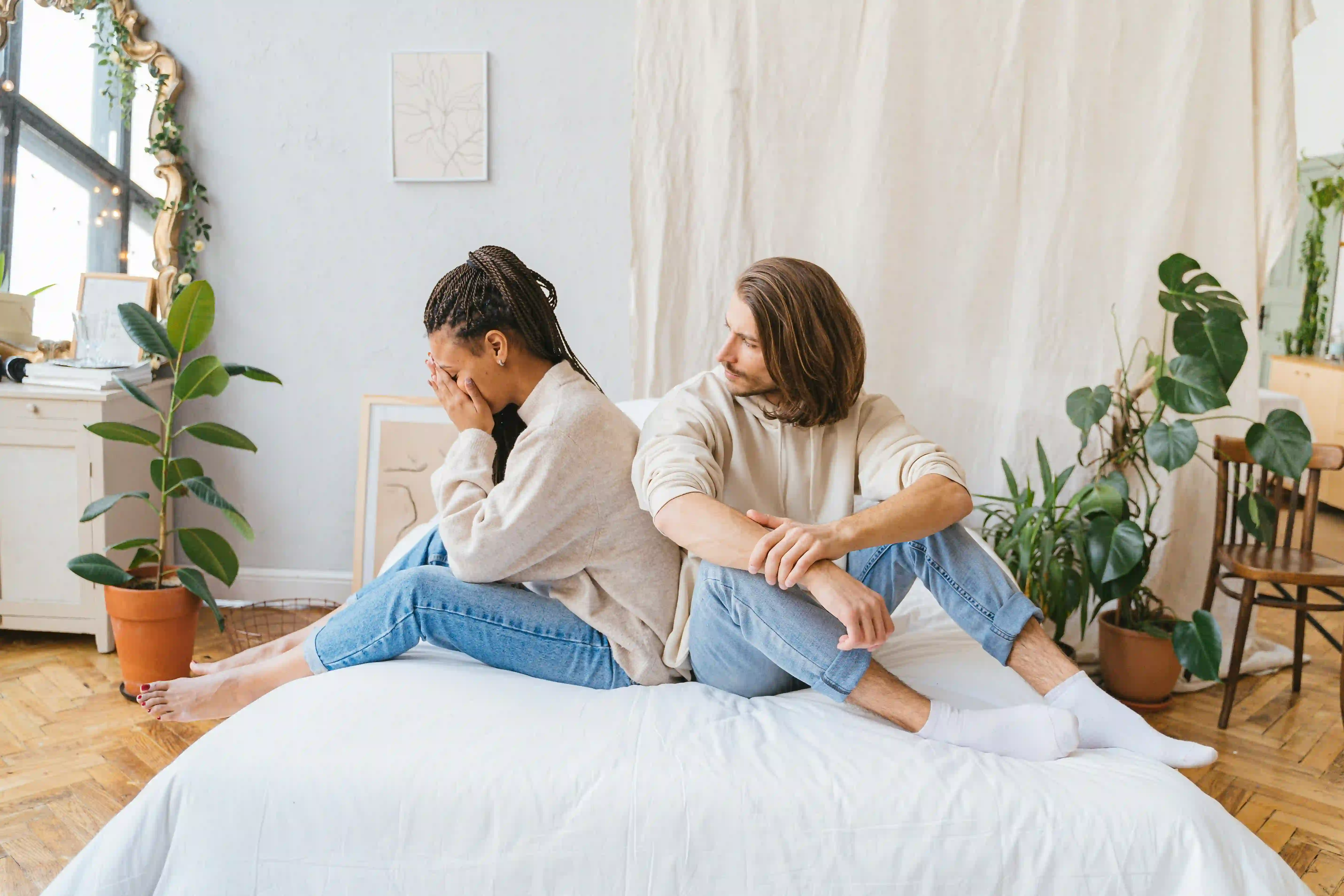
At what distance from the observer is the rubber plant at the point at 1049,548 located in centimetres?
244

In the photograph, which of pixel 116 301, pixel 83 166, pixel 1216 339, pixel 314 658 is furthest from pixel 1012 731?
pixel 83 166

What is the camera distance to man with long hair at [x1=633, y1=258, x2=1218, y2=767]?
4.58 ft

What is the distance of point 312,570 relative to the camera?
3152 mm

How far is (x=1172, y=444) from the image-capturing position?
91.8 inches

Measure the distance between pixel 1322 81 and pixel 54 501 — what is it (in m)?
6.12

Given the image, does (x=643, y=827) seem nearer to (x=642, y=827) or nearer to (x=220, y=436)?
(x=642, y=827)

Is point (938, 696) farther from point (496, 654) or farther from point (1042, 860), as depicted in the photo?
point (496, 654)

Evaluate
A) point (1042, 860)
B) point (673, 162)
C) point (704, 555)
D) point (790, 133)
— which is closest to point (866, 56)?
point (790, 133)

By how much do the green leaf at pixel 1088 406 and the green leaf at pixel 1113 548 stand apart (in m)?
0.24

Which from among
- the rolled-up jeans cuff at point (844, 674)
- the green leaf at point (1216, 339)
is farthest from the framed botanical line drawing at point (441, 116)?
the rolled-up jeans cuff at point (844, 674)

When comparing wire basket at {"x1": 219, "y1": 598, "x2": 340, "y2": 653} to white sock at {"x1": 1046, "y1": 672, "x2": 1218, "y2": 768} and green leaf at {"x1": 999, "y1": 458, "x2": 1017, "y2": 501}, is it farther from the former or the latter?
white sock at {"x1": 1046, "y1": 672, "x2": 1218, "y2": 768}

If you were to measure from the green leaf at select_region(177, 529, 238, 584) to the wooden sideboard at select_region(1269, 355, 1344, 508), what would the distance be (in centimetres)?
468

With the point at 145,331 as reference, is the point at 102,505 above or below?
below

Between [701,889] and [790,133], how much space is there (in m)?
2.07
